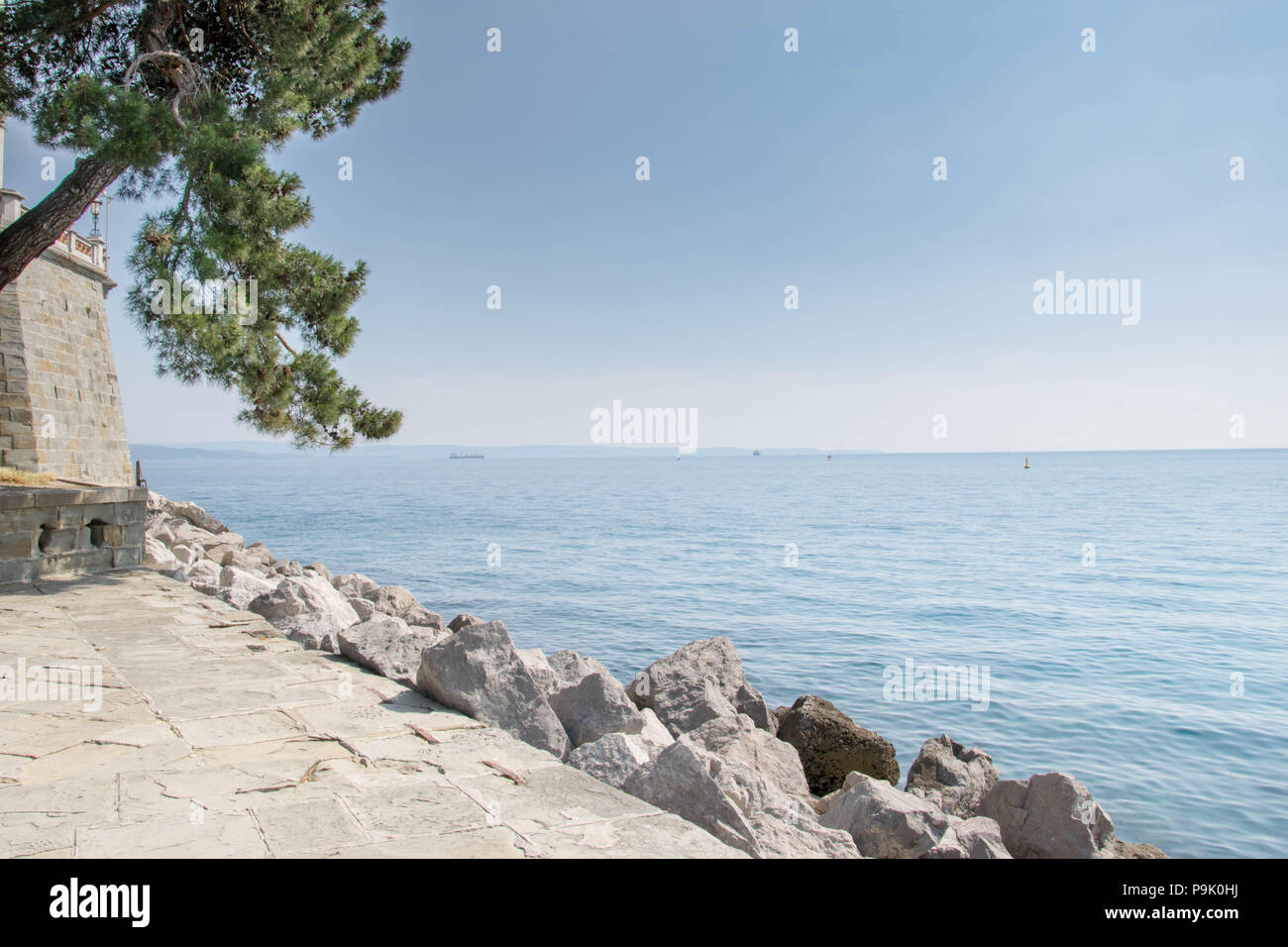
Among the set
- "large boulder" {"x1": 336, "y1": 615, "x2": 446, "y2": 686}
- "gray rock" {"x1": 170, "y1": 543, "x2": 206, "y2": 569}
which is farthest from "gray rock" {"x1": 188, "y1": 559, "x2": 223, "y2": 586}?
"large boulder" {"x1": 336, "y1": 615, "x2": 446, "y2": 686}

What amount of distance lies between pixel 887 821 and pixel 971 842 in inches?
24.5

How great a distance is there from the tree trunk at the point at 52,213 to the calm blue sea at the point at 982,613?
971 cm

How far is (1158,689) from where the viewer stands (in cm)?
1212

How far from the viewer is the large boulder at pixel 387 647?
605 centimetres

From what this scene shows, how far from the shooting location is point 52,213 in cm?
1001

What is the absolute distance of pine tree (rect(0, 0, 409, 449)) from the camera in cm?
913

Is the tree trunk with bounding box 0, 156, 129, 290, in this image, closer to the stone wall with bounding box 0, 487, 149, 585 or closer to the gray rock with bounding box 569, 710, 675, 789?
the stone wall with bounding box 0, 487, 149, 585

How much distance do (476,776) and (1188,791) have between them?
8.16 meters

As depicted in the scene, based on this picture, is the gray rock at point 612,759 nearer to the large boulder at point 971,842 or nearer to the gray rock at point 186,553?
the large boulder at point 971,842

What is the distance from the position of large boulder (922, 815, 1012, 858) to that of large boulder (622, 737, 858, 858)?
29.0 inches

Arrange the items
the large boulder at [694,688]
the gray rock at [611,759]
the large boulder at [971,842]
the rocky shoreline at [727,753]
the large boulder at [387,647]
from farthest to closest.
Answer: the large boulder at [694,688] < the large boulder at [387,647] < the large boulder at [971,842] < the gray rock at [611,759] < the rocky shoreline at [727,753]

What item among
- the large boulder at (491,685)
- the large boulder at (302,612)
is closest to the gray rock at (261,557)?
the large boulder at (302,612)

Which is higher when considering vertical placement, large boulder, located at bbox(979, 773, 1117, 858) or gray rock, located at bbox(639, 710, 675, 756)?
gray rock, located at bbox(639, 710, 675, 756)
